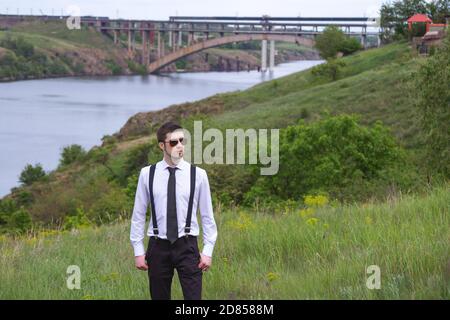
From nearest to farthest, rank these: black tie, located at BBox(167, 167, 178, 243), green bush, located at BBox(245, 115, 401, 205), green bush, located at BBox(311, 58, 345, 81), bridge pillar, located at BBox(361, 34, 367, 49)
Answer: black tie, located at BBox(167, 167, 178, 243) < green bush, located at BBox(245, 115, 401, 205) < green bush, located at BBox(311, 58, 345, 81) < bridge pillar, located at BBox(361, 34, 367, 49)

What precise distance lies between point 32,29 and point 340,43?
90.1 m

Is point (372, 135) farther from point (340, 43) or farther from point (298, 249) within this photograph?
point (340, 43)

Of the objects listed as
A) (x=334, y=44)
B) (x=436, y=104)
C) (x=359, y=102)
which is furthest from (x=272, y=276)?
(x=334, y=44)

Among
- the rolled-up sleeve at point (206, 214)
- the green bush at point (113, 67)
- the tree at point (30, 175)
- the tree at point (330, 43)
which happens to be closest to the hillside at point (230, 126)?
the tree at point (30, 175)

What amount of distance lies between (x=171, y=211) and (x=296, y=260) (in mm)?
1720

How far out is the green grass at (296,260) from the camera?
4.52 m

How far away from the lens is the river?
1745 inches

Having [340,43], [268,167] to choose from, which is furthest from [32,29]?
[268,167]

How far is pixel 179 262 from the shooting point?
Answer: 162 inches

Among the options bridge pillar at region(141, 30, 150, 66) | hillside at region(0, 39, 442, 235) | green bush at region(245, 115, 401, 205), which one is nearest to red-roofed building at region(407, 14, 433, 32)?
hillside at region(0, 39, 442, 235)

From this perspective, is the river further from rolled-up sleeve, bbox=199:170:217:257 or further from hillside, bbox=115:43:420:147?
rolled-up sleeve, bbox=199:170:217:257

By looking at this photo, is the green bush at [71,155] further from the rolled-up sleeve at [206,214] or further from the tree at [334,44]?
the rolled-up sleeve at [206,214]

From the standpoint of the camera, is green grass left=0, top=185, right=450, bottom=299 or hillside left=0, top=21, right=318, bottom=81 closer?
green grass left=0, top=185, right=450, bottom=299
